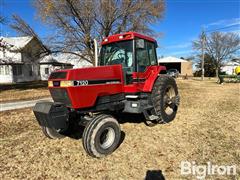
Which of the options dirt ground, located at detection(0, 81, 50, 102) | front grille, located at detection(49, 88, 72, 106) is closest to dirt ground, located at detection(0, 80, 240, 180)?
front grille, located at detection(49, 88, 72, 106)

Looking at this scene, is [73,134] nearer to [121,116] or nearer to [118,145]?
[118,145]

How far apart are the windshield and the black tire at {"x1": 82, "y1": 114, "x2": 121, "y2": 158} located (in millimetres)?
1783

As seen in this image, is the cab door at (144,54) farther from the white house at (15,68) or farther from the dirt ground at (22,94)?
the white house at (15,68)

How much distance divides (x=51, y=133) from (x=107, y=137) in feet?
4.90

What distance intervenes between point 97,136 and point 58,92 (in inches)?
48.2

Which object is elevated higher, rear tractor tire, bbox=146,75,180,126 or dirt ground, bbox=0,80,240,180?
rear tractor tire, bbox=146,75,180,126

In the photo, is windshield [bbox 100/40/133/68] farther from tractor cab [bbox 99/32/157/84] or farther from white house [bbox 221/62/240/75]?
white house [bbox 221/62/240/75]

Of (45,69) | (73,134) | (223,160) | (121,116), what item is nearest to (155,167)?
(223,160)

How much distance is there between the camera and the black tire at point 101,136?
4.61 meters

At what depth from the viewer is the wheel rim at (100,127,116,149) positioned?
5.01 metres

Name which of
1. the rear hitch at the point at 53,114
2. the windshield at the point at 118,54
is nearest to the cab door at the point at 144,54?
the windshield at the point at 118,54

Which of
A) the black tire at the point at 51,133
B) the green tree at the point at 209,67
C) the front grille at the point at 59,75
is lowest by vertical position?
the black tire at the point at 51,133

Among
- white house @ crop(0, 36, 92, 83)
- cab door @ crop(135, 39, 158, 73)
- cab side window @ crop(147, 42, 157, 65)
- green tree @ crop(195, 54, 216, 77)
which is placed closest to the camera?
cab door @ crop(135, 39, 158, 73)

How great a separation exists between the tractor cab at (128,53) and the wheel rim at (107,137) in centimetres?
144
